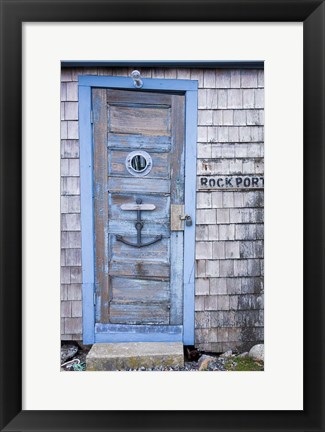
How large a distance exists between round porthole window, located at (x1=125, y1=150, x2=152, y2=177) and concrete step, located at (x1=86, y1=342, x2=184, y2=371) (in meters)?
0.88

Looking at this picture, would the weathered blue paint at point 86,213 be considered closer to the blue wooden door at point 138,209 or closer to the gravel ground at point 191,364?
the blue wooden door at point 138,209

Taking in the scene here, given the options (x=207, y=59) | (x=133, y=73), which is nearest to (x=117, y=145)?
(x=133, y=73)

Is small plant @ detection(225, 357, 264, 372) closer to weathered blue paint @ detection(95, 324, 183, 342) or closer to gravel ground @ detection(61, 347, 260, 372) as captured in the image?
gravel ground @ detection(61, 347, 260, 372)

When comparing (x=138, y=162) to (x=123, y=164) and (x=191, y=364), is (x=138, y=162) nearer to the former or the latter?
(x=123, y=164)

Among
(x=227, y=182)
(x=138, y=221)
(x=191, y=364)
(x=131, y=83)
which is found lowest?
(x=191, y=364)

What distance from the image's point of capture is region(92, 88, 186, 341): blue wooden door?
1904 mm

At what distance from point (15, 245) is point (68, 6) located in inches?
35.8

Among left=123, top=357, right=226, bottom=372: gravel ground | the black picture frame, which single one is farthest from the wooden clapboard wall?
the black picture frame

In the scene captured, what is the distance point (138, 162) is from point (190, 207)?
1.23 feet

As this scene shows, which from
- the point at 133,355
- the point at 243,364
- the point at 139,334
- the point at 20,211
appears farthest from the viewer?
the point at 139,334

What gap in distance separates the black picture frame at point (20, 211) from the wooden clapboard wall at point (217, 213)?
0.29 meters

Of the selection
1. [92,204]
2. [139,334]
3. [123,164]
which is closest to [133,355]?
[139,334]

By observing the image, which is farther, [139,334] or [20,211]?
[139,334]

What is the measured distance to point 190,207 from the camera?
197 centimetres
